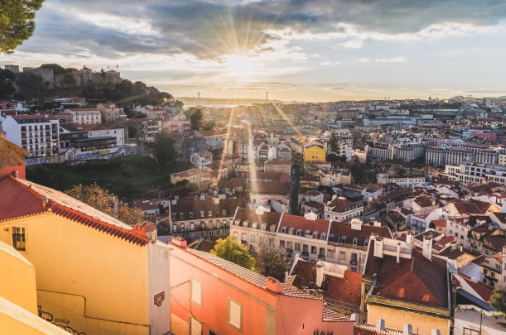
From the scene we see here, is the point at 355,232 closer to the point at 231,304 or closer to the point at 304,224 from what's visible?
the point at 304,224

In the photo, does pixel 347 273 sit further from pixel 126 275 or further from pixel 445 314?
pixel 126 275

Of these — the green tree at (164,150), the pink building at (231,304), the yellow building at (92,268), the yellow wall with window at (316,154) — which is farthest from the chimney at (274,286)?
the yellow wall with window at (316,154)

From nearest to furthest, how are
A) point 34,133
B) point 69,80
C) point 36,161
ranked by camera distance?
point 36,161 → point 34,133 → point 69,80

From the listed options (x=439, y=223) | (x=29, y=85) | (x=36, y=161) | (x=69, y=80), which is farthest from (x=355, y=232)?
(x=69, y=80)

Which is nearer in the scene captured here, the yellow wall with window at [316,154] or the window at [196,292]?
the window at [196,292]

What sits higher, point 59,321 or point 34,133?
point 34,133

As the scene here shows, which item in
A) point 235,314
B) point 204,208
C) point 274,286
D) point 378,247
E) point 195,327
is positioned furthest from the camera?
point 204,208

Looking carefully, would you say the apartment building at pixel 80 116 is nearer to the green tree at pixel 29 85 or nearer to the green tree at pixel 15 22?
the green tree at pixel 29 85

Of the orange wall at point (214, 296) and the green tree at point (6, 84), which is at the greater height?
the green tree at point (6, 84)

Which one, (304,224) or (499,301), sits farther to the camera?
(304,224)
